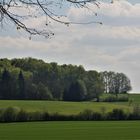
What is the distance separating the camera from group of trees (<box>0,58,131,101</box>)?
125444 mm

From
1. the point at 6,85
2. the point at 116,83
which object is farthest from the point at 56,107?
the point at 116,83

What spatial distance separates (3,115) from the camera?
91.1 meters

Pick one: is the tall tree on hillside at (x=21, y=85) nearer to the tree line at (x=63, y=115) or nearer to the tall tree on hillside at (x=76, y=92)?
the tall tree on hillside at (x=76, y=92)

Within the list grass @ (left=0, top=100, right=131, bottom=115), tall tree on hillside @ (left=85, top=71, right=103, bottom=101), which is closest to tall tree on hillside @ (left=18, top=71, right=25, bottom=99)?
grass @ (left=0, top=100, right=131, bottom=115)

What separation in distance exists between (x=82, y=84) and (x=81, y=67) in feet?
55.5

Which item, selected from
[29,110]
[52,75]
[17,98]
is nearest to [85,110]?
[29,110]

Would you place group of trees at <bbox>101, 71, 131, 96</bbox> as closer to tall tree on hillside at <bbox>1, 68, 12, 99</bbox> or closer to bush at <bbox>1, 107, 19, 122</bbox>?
tall tree on hillside at <bbox>1, 68, 12, 99</bbox>

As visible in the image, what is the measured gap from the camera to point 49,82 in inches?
5330

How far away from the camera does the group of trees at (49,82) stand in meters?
125

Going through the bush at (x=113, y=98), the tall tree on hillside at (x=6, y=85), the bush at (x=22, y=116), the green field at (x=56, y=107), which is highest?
the tall tree on hillside at (x=6, y=85)

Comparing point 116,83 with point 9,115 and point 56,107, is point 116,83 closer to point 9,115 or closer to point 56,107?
point 56,107
